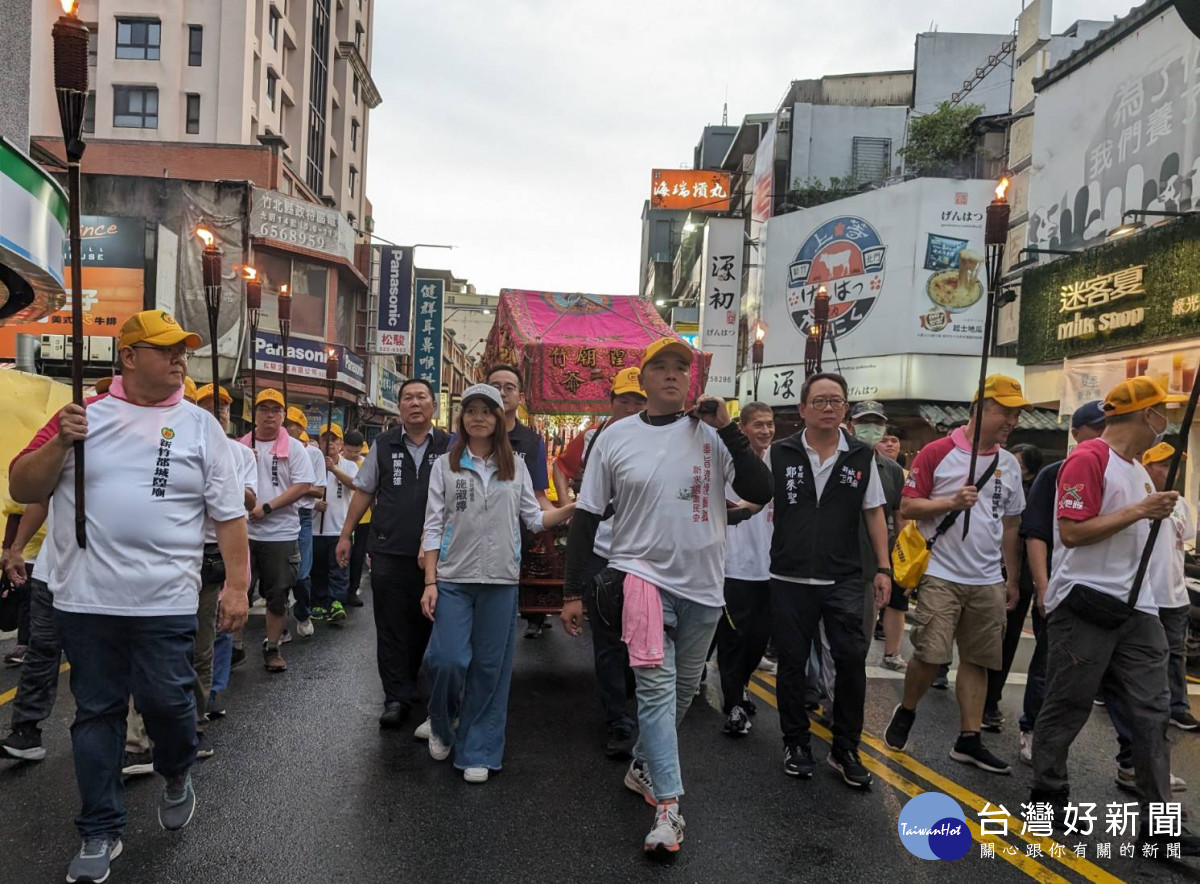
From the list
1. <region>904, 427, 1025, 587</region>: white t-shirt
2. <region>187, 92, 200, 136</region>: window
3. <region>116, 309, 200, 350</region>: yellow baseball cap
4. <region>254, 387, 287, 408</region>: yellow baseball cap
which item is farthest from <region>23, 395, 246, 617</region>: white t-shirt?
<region>187, 92, 200, 136</region>: window

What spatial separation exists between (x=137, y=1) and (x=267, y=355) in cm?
1782

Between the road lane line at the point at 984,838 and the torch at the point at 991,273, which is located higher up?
the torch at the point at 991,273

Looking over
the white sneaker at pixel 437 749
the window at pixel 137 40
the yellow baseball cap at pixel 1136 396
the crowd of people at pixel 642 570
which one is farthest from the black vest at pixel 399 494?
the window at pixel 137 40

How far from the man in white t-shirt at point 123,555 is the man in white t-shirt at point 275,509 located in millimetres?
2943

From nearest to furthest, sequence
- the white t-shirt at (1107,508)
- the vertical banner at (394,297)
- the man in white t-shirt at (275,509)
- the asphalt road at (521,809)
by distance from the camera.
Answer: the asphalt road at (521,809) < the white t-shirt at (1107,508) < the man in white t-shirt at (275,509) < the vertical banner at (394,297)

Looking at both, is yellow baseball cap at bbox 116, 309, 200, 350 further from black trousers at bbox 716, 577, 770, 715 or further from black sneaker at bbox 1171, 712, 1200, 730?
black sneaker at bbox 1171, 712, 1200, 730

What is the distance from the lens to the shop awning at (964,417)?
2288cm

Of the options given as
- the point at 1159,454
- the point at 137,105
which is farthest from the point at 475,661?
the point at 137,105

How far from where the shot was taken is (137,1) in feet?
110

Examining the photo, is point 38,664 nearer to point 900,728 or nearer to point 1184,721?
point 900,728

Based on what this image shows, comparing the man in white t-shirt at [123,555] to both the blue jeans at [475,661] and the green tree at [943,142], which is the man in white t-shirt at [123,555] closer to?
the blue jeans at [475,661]

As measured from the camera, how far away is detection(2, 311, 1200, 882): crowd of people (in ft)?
11.4

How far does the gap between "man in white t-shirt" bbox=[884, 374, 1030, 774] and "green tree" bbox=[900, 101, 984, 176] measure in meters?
24.8

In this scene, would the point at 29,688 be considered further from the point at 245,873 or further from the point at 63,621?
the point at 245,873
